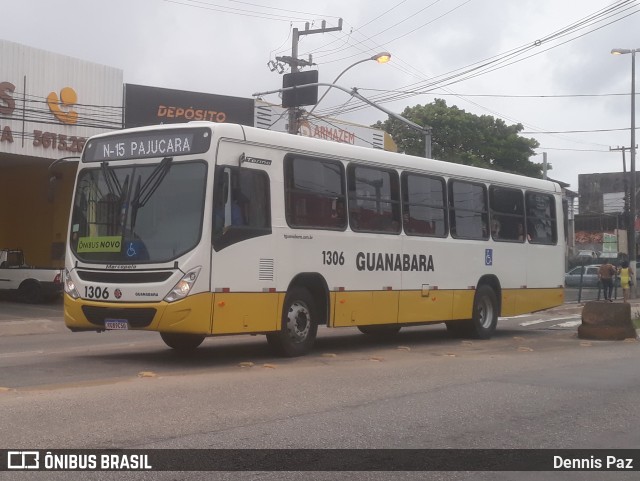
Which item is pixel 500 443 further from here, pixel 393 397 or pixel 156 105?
pixel 156 105

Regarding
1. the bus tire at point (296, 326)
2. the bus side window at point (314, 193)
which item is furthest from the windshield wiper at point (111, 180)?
the bus tire at point (296, 326)

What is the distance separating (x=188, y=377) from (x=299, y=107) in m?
18.3

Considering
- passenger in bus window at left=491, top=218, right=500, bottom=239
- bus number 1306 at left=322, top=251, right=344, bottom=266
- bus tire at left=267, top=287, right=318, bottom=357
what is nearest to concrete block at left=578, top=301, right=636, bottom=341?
passenger in bus window at left=491, top=218, right=500, bottom=239

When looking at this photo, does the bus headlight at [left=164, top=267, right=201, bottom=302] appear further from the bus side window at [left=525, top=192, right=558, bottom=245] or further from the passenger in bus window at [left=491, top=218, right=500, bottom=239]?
the bus side window at [left=525, top=192, right=558, bottom=245]

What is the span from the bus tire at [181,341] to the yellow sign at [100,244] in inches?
76.3

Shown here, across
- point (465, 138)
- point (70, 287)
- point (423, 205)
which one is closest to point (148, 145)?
point (70, 287)

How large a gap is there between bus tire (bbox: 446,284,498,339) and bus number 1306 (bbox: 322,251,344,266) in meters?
4.47

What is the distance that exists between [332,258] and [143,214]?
317cm

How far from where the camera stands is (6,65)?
80.8 feet

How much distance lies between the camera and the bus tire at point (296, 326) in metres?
12.3

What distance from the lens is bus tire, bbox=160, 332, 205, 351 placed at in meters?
12.9

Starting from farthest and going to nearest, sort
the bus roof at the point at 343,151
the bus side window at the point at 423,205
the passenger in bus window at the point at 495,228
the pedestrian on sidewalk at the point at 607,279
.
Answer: the pedestrian on sidewalk at the point at 607,279
the passenger in bus window at the point at 495,228
the bus side window at the point at 423,205
the bus roof at the point at 343,151

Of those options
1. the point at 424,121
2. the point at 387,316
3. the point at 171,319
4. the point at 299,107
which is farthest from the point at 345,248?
the point at 424,121

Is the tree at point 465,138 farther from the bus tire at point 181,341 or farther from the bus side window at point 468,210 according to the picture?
the bus tire at point 181,341
